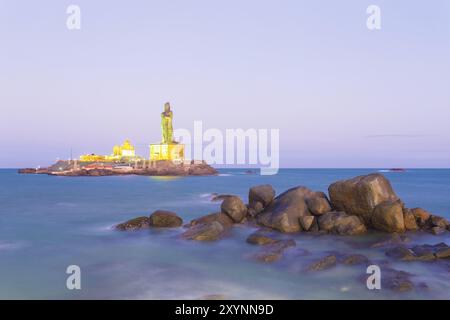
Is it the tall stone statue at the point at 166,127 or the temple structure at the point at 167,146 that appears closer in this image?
the temple structure at the point at 167,146

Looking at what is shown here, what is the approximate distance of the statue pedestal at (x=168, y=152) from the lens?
411 feet

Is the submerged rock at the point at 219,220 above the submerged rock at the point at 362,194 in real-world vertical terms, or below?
below

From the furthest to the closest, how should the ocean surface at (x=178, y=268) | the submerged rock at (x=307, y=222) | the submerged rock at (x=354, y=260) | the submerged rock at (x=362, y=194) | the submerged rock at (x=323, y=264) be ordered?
the submerged rock at (x=307, y=222) < the submerged rock at (x=362, y=194) < the submerged rock at (x=354, y=260) < the submerged rock at (x=323, y=264) < the ocean surface at (x=178, y=268)

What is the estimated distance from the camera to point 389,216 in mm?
15844

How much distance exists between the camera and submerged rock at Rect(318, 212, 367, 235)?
52.4 feet

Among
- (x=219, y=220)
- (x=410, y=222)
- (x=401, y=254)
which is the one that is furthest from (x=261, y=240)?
(x=410, y=222)

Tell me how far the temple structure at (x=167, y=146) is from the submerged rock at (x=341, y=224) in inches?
4281

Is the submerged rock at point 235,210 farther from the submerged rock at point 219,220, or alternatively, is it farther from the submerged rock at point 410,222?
the submerged rock at point 410,222

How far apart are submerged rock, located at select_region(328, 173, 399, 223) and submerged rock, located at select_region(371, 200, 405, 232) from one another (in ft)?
1.21

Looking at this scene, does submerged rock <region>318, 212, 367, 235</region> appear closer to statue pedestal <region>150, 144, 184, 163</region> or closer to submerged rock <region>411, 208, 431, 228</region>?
submerged rock <region>411, 208, 431, 228</region>

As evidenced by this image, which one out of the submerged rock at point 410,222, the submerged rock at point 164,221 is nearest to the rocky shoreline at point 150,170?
the submerged rock at point 164,221

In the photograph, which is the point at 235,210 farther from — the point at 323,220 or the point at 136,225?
the point at 136,225
